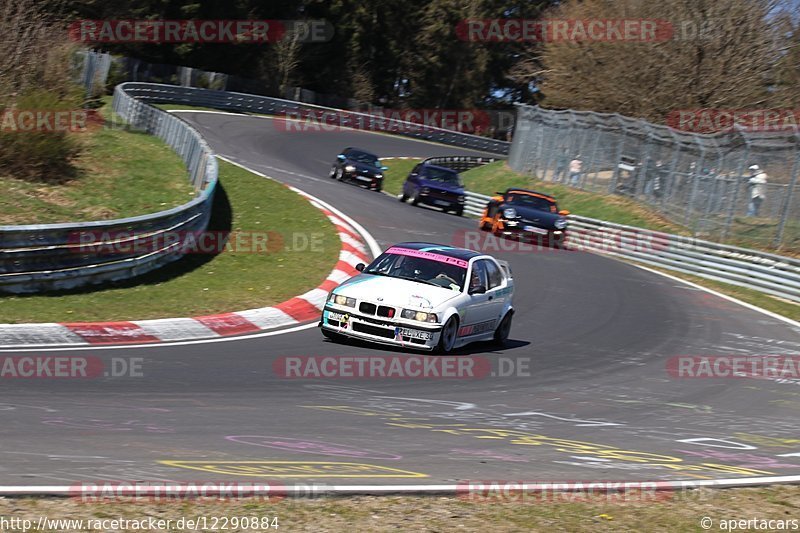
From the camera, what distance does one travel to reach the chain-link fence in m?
23.9

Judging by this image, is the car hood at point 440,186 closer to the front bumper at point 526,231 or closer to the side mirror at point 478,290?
the front bumper at point 526,231

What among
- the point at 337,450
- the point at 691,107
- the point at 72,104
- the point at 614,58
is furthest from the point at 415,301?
the point at 614,58

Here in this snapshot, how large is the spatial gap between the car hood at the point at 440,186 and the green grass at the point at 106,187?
7.83 meters

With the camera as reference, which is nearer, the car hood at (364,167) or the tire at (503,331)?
the tire at (503,331)

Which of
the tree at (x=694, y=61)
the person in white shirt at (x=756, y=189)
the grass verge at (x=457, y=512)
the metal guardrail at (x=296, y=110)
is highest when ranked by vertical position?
the tree at (x=694, y=61)

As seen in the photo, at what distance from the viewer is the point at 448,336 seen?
41.7 ft

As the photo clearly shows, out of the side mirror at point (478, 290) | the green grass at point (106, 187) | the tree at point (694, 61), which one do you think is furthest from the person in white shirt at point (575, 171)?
the side mirror at point (478, 290)

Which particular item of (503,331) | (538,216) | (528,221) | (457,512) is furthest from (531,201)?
(457,512)

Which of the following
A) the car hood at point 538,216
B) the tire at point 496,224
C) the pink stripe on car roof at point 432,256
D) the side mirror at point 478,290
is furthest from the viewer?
the tire at point 496,224

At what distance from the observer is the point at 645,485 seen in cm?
689

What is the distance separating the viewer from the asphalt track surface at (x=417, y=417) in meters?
6.70

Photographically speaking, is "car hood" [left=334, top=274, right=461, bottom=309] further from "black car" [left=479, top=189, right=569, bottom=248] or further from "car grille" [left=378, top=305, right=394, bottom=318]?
"black car" [left=479, top=189, right=569, bottom=248]

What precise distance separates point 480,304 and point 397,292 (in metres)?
1.36

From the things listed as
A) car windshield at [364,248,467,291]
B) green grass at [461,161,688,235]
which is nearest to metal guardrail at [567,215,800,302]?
green grass at [461,161,688,235]
